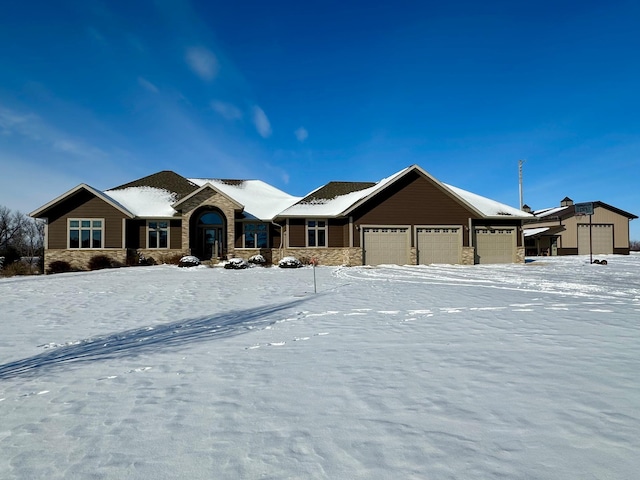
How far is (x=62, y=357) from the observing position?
5117 mm

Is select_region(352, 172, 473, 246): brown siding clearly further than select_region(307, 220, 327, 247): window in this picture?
No

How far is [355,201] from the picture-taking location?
2267cm

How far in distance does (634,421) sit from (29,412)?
556cm

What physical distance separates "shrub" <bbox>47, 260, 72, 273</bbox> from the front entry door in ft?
26.2

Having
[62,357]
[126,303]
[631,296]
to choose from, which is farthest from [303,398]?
[631,296]

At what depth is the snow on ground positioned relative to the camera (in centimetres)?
252

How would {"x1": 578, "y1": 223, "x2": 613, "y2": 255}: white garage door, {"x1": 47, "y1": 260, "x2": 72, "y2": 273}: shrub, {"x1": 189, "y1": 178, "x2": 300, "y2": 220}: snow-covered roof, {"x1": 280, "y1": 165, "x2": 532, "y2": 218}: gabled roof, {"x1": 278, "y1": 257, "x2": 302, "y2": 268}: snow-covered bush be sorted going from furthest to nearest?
{"x1": 578, "y1": 223, "x2": 613, "y2": 255}: white garage door, {"x1": 189, "y1": 178, "x2": 300, "y2": 220}: snow-covered roof, {"x1": 280, "y1": 165, "x2": 532, "y2": 218}: gabled roof, {"x1": 47, "y1": 260, "x2": 72, "y2": 273}: shrub, {"x1": 278, "y1": 257, "x2": 302, "y2": 268}: snow-covered bush

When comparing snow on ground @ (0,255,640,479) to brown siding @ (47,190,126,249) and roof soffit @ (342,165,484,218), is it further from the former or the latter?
brown siding @ (47,190,126,249)

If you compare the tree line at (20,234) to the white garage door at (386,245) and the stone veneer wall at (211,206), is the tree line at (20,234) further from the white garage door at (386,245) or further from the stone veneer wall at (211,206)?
the white garage door at (386,245)

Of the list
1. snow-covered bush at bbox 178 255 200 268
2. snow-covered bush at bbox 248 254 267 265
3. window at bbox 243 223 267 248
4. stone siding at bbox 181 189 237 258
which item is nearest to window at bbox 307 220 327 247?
snow-covered bush at bbox 248 254 267 265

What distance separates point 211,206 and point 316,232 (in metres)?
7.25

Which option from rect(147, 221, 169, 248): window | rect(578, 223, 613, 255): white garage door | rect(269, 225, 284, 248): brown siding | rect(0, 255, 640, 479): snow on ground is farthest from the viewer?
rect(578, 223, 613, 255): white garage door

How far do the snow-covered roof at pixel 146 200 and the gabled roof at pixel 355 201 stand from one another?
875cm

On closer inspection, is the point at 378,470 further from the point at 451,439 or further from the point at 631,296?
the point at 631,296
